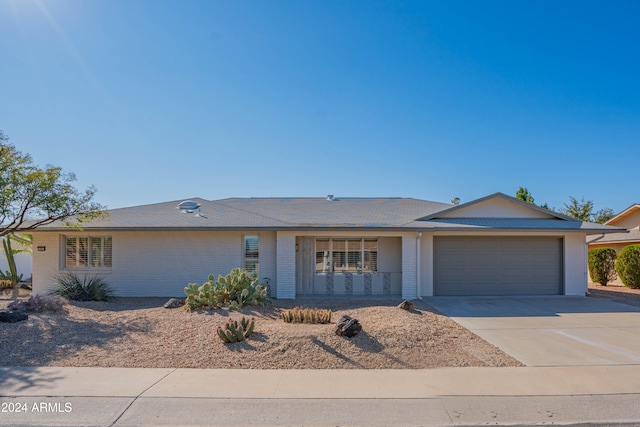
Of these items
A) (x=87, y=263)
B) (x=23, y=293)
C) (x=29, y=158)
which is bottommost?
(x=23, y=293)

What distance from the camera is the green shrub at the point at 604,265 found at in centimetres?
2139

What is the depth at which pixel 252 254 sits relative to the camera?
1466 cm

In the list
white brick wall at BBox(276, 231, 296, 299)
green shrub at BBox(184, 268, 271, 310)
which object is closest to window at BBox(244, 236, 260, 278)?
white brick wall at BBox(276, 231, 296, 299)

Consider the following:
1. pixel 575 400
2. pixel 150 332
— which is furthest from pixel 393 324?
pixel 150 332

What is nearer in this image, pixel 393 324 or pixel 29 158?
pixel 393 324

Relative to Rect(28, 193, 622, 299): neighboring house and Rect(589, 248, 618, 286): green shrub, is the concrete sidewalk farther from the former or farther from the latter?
Rect(589, 248, 618, 286): green shrub

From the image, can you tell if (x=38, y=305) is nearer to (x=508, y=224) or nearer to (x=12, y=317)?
(x=12, y=317)

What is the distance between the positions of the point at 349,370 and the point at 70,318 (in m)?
7.37

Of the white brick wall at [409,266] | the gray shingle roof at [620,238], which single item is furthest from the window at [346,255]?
the gray shingle roof at [620,238]

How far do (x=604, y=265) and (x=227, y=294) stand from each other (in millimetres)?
20173

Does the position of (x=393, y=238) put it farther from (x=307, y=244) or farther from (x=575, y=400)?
(x=575, y=400)

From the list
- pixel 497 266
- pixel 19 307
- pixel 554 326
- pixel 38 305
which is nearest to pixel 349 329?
pixel 554 326

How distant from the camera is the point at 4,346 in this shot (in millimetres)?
7656

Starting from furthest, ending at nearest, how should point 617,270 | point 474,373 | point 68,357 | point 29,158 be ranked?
point 617,270, point 29,158, point 68,357, point 474,373
